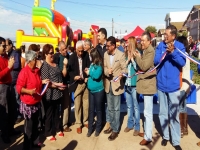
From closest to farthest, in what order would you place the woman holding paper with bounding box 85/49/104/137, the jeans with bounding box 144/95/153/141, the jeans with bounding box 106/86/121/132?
1. the jeans with bounding box 144/95/153/141
2. the woman holding paper with bounding box 85/49/104/137
3. the jeans with bounding box 106/86/121/132

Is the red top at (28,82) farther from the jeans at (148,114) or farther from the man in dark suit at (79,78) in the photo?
the jeans at (148,114)

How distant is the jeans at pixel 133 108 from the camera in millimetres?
4848

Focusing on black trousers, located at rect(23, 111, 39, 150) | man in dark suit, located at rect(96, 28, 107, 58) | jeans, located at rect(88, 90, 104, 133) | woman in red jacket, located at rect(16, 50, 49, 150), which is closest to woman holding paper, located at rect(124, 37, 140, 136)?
jeans, located at rect(88, 90, 104, 133)

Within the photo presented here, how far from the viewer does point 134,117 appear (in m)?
4.98

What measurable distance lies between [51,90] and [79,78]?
0.73 metres

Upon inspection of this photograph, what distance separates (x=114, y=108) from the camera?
15.7 ft

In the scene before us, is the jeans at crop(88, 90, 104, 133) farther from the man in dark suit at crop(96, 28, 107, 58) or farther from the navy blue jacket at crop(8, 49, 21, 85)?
the navy blue jacket at crop(8, 49, 21, 85)

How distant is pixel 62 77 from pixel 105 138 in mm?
1554

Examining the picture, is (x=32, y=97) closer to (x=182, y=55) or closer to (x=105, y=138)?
(x=105, y=138)

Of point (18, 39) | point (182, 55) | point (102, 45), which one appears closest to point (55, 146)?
point (102, 45)

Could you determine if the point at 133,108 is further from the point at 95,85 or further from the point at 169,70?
the point at 169,70

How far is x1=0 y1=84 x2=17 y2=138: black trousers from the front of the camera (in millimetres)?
4461

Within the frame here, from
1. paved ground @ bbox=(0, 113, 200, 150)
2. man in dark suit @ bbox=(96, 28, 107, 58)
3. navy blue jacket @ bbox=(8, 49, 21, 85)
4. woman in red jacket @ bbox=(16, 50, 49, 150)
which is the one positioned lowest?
paved ground @ bbox=(0, 113, 200, 150)

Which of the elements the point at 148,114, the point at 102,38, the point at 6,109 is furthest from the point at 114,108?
the point at 6,109
